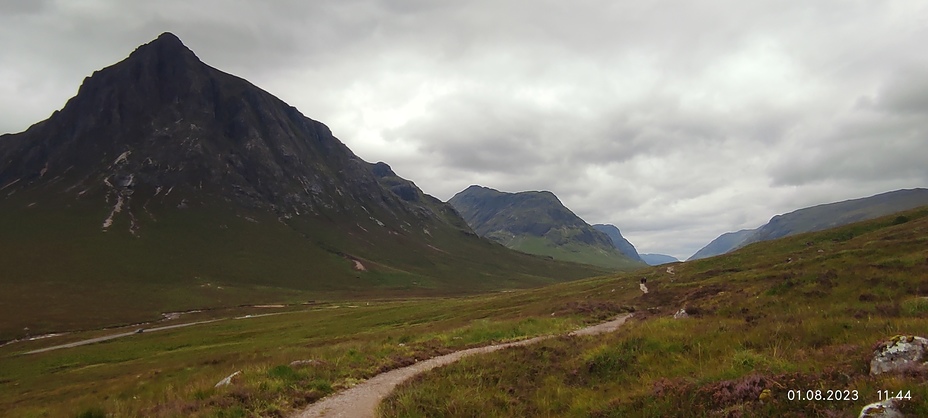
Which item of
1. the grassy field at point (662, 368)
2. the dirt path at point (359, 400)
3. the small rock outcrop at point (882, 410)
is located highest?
the small rock outcrop at point (882, 410)

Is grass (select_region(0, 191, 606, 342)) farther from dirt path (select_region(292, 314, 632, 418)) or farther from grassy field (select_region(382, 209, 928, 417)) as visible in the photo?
grassy field (select_region(382, 209, 928, 417))

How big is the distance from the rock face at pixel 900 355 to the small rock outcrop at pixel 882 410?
2.38 meters

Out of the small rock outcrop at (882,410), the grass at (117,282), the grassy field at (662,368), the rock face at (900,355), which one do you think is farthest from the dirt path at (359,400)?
the grass at (117,282)

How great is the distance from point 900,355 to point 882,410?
10.9 ft

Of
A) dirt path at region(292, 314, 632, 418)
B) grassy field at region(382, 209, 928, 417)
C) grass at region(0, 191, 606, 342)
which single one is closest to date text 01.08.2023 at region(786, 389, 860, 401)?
grassy field at region(382, 209, 928, 417)

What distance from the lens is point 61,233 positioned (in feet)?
617

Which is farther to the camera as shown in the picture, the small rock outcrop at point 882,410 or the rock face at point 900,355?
the rock face at point 900,355

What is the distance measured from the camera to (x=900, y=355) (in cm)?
932

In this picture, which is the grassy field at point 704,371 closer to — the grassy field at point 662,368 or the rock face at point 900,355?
the grassy field at point 662,368

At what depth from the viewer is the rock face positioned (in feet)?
29.8

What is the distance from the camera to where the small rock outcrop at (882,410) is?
276 inches

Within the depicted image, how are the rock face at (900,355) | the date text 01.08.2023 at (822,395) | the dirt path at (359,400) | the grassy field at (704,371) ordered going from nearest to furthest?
the date text 01.08.2023 at (822,395), the grassy field at (704,371), the rock face at (900,355), the dirt path at (359,400)

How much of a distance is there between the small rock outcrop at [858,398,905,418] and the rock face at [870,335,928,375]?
2.38m

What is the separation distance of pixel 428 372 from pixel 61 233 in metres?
242
